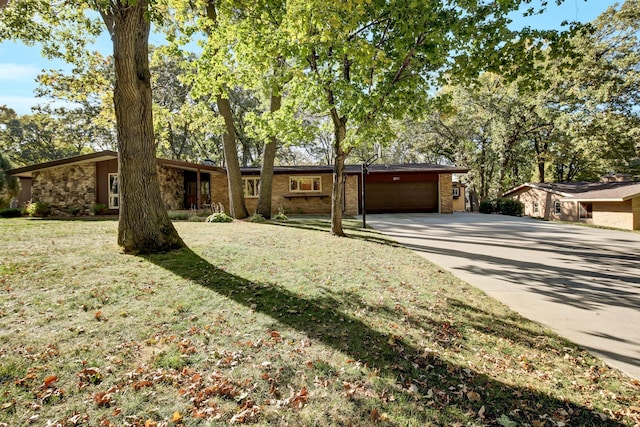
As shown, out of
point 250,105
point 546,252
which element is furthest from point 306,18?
point 250,105

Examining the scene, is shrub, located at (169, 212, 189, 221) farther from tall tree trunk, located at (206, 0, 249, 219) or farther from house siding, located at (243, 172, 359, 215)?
house siding, located at (243, 172, 359, 215)

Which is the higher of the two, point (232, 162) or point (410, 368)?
point (232, 162)

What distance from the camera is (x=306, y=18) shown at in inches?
239

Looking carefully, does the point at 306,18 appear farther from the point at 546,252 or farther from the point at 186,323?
the point at 546,252

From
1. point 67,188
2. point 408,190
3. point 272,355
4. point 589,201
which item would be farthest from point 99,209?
point 589,201

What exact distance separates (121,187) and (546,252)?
984 centimetres

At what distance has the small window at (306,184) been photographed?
63.8 ft

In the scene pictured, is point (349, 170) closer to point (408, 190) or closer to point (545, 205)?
point (408, 190)

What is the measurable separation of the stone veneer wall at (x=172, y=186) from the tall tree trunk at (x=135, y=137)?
1103 centimetres

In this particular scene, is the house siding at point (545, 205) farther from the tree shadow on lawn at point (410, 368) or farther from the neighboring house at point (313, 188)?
the tree shadow on lawn at point (410, 368)

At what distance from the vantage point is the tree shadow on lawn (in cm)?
217

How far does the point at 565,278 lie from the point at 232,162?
11.8 meters

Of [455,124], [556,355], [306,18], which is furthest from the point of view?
[455,124]

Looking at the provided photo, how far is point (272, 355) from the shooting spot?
2.77 m
